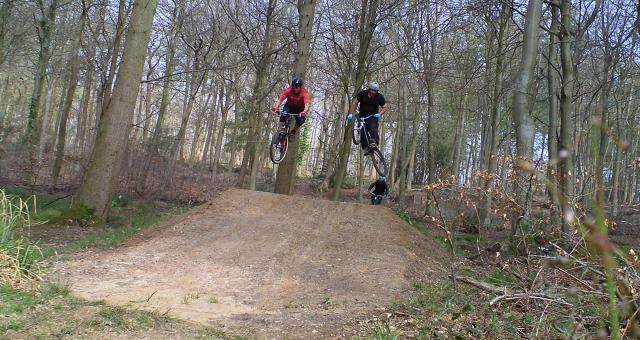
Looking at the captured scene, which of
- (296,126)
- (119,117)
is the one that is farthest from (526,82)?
(119,117)

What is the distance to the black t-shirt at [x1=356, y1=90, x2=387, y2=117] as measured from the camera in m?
10.6

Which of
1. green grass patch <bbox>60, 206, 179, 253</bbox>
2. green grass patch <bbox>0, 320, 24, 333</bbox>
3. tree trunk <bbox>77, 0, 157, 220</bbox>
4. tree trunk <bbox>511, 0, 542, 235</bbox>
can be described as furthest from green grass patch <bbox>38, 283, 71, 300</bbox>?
tree trunk <bbox>511, 0, 542, 235</bbox>

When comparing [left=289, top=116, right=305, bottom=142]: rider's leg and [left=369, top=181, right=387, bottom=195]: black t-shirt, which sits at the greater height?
[left=289, top=116, right=305, bottom=142]: rider's leg

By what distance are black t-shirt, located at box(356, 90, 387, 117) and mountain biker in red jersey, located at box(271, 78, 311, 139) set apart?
1.18 m

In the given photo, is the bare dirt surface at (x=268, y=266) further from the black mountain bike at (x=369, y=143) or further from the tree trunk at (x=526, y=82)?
the tree trunk at (x=526, y=82)

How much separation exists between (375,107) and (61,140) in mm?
11765

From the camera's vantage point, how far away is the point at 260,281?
276 inches

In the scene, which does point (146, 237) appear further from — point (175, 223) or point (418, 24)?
point (418, 24)

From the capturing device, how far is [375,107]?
10.7 metres

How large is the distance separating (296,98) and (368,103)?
156 centimetres

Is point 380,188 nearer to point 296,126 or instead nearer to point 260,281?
point 296,126

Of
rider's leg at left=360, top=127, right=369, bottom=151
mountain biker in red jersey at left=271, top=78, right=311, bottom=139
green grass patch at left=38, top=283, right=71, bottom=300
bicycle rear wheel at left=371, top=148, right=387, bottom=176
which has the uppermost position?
mountain biker in red jersey at left=271, top=78, right=311, bottom=139

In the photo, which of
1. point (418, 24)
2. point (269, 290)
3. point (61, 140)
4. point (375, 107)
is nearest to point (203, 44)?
point (61, 140)

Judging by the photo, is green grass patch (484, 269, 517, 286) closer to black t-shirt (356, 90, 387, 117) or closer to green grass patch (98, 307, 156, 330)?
green grass patch (98, 307, 156, 330)
